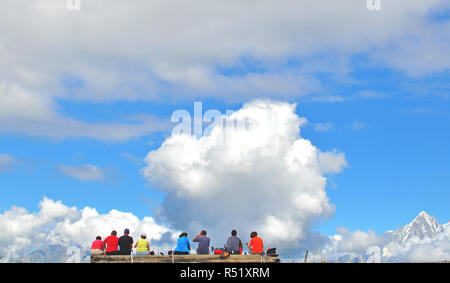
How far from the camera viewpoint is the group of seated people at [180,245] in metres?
26.0

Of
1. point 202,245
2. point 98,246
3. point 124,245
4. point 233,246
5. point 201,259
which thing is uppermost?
point 98,246

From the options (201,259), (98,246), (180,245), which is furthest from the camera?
(98,246)

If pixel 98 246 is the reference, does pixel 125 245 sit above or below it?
below

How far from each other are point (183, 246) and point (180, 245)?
0.16m

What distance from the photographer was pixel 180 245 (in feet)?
85.1

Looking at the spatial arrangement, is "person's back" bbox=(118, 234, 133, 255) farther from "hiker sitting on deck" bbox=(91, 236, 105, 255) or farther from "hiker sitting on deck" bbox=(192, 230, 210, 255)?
"hiker sitting on deck" bbox=(192, 230, 210, 255)

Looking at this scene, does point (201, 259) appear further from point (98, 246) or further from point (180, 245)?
point (98, 246)

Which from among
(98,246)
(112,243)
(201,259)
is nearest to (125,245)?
(112,243)

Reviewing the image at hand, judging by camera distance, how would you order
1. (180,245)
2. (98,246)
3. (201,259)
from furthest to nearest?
(98,246)
(180,245)
(201,259)
